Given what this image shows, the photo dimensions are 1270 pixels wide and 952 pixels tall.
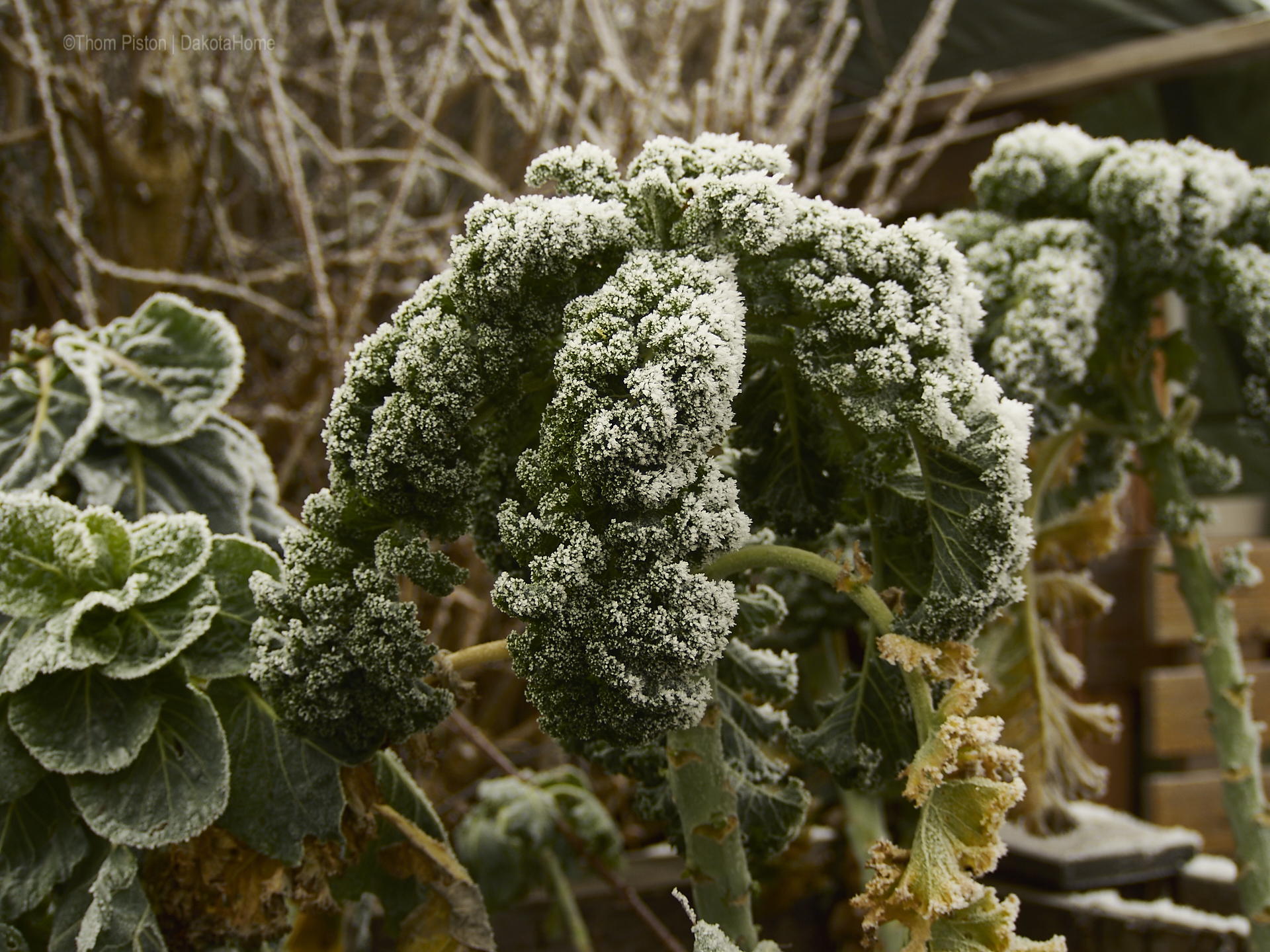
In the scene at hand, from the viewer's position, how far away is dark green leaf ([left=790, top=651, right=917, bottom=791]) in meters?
0.87

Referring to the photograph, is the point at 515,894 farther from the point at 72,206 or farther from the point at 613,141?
the point at 613,141

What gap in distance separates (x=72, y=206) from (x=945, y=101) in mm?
1733

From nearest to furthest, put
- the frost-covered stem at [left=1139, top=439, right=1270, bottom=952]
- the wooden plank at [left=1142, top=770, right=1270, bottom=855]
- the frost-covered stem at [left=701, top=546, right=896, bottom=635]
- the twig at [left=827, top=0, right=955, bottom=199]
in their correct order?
the frost-covered stem at [left=701, top=546, right=896, bottom=635]
the frost-covered stem at [left=1139, top=439, right=1270, bottom=952]
the twig at [left=827, top=0, right=955, bottom=199]
the wooden plank at [left=1142, top=770, right=1270, bottom=855]

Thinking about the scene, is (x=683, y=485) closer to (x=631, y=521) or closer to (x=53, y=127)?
(x=631, y=521)

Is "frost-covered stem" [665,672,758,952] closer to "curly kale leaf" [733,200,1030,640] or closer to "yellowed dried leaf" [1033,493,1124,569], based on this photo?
"curly kale leaf" [733,200,1030,640]

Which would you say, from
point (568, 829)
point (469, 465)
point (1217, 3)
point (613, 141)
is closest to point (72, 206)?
point (613, 141)

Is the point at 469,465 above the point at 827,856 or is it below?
above

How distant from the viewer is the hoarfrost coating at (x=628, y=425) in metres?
0.67

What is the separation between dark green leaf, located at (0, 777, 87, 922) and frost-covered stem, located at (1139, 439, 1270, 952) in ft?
4.18

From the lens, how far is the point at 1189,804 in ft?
6.90

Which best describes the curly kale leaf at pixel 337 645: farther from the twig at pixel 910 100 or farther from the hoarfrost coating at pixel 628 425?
the twig at pixel 910 100

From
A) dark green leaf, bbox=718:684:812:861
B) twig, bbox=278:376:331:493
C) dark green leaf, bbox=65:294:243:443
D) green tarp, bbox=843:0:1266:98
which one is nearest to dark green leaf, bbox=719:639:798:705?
dark green leaf, bbox=718:684:812:861

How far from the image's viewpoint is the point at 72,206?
1448 millimetres

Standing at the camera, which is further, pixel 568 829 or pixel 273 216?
pixel 273 216
